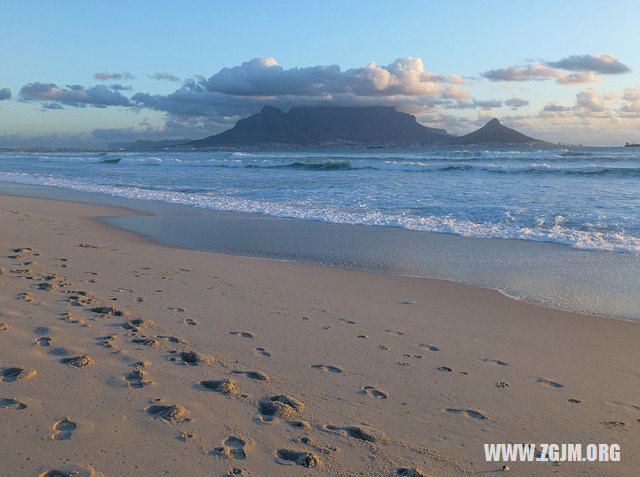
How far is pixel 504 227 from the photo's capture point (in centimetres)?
1084

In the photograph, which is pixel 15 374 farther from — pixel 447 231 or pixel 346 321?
pixel 447 231

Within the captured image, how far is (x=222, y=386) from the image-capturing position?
327 centimetres

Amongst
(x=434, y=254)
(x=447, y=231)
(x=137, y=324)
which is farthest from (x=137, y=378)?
(x=447, y=231)

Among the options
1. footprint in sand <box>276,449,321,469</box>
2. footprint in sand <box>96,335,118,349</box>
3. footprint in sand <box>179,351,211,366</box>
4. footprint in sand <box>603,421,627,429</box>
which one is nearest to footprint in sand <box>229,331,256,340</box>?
footprint in sand <box>179,351,211,366</box>

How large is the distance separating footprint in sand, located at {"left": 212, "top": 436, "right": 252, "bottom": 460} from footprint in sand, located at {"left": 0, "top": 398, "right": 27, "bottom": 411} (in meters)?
1.14

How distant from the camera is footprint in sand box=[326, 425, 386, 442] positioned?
9.20 feet

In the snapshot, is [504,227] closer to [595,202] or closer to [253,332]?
[595,202]

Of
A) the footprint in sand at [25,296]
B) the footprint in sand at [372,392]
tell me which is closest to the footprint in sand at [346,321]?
the footprint in sand at [372,392]

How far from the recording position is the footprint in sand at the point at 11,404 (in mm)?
2762

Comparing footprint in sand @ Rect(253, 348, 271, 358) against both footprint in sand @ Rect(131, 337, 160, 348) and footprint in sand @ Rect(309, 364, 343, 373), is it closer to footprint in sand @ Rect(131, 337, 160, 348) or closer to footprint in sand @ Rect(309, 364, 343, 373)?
footprint in sand @ Rect(309, 364, 343, 373)

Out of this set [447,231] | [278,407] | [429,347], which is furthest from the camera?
[447,231]

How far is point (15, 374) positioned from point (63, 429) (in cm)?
80

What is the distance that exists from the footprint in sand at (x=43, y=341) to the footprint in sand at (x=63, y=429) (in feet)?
3.97

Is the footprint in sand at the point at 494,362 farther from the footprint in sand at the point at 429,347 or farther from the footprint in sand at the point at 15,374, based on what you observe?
the footprint in sand at the point at 15,374
